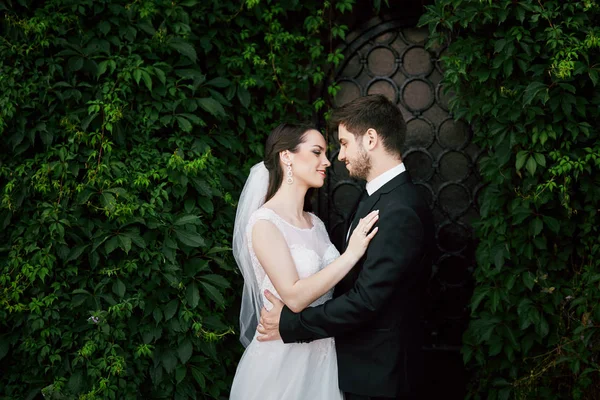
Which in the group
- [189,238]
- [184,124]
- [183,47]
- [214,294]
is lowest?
[214,294]

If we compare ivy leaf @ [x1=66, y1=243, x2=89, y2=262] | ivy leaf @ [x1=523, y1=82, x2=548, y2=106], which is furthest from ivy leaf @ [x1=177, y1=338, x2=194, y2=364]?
ivy leaf @ [x1=523, y1=82, x2=548, y2=106]

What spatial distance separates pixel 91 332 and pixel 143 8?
6.76 ft

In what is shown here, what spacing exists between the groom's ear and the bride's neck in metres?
0.58

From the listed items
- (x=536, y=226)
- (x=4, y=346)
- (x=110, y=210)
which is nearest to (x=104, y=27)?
(x=110, y=210)

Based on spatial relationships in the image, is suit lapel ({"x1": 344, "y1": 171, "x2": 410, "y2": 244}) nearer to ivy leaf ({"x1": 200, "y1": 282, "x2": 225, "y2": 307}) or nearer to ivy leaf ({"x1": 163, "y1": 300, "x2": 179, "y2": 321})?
ivy leaf ({"x1": 200, "y1": 282, "x2": 225, "y2": 307})

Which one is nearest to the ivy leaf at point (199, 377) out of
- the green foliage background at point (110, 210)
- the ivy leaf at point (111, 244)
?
the green foliage background at point (110, 210)

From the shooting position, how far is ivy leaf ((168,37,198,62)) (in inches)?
149

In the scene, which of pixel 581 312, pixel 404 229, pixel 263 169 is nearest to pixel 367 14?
pixel 263 169

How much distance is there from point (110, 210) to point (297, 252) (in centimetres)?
114

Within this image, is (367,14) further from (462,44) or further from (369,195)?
(369,195)

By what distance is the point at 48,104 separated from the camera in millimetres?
3602

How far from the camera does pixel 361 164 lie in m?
3.12

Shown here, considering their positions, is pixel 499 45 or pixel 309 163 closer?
pixel 309 163

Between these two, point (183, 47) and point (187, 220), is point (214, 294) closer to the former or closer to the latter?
point (187, 220)
